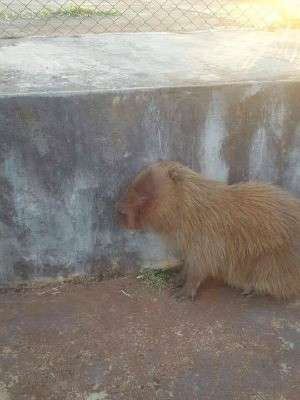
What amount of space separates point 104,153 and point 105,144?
7 centimetres

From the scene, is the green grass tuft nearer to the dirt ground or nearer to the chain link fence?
the dirt ground

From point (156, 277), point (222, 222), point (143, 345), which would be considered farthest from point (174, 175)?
point (143, 345)

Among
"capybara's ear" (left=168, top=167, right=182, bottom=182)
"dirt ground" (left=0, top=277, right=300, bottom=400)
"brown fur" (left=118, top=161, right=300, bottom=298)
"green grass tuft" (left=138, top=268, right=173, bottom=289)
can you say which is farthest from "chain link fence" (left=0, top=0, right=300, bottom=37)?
"dirt ground" (left=0, top=277, right=300, bottom=400)

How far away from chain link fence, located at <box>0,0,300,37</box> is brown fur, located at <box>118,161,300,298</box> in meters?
3.23

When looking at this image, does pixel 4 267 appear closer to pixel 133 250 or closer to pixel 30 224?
pixel 30 224

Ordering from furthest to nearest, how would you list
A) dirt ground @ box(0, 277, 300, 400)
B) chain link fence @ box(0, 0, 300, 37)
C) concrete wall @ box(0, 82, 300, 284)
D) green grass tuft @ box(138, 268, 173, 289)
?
chain link fence @ box(0, 0, 300, 37)
green grass tuft @ box(138, 268, 173, 289)
concrete wall @ box(0, 82, 300, 284)
dirt ground @ box(0, 277, 300, 400)

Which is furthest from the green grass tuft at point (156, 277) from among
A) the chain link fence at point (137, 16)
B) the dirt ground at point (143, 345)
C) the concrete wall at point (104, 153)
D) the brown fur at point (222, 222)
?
the chain link fence at point (137, 16)

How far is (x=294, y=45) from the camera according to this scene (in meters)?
5.15

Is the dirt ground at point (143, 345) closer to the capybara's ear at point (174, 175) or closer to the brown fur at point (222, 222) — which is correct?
the brown fur at point (222, 222)

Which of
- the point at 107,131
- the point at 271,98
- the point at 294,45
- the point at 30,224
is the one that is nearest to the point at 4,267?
the point at 30,224

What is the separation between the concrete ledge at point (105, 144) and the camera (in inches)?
140

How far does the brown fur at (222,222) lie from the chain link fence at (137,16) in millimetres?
3232

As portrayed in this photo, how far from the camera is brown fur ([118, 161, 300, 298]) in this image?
3.62m

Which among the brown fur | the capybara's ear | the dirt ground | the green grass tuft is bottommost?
the dirt ground
